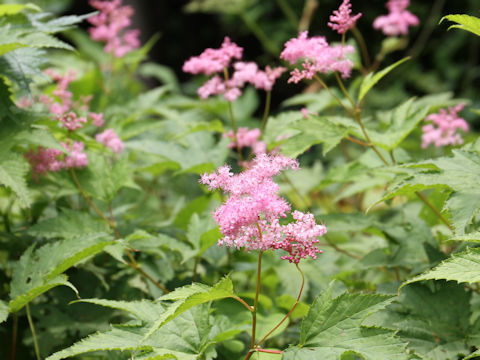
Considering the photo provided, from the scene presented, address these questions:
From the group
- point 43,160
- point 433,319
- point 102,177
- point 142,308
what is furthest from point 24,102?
point 433,319

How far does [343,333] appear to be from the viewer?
1361 millimetres

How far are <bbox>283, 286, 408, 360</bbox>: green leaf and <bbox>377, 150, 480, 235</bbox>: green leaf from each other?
0.34 metres

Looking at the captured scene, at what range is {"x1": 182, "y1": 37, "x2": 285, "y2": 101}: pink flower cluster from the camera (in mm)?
2195

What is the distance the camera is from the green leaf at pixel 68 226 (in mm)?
1968

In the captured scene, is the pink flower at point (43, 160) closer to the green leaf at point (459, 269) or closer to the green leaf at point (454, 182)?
the green leaf at point (454, 182)

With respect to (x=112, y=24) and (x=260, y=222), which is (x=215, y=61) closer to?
(x=260, y=222)

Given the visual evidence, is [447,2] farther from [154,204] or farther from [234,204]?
[234,204]

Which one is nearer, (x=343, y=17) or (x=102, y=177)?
(x=343, y=17)

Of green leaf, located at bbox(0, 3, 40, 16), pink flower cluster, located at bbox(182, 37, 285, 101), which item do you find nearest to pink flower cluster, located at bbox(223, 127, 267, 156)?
pink flower cluster, located at bbox(182, 37, 285, 101)

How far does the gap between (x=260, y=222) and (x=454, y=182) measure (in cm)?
70

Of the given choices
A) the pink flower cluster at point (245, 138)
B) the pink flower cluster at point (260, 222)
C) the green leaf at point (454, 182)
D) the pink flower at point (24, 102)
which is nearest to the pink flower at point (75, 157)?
the pink flower at point (24, 102)

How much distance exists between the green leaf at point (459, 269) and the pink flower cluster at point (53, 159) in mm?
1492

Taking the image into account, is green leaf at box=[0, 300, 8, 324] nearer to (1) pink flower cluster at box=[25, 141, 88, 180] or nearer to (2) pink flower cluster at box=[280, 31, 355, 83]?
(1) pink flower cluster at box=[25, 141, 88, 180]

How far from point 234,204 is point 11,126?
119cm
